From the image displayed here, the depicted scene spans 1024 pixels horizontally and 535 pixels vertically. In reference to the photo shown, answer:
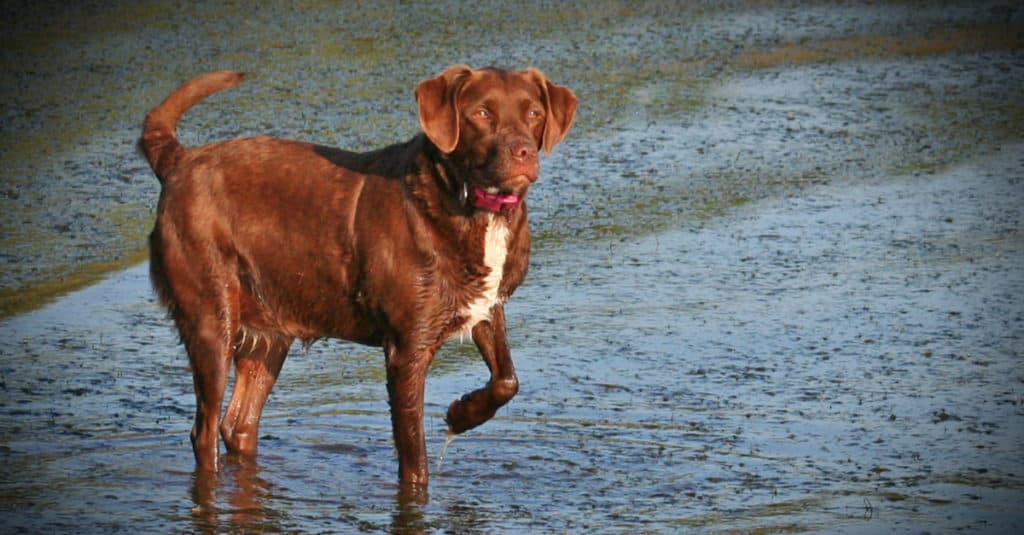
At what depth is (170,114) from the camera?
777 cm

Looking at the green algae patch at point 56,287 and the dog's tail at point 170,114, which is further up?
the dog's tail at point 170,114

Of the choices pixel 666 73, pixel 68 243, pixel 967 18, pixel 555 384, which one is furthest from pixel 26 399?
pixel 967 18

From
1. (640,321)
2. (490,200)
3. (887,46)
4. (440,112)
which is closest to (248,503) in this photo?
(490,200)

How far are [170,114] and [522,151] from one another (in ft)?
6.45

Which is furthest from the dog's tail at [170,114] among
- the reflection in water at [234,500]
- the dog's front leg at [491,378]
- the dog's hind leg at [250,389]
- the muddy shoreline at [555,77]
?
the muddy shoreline at [555,77]

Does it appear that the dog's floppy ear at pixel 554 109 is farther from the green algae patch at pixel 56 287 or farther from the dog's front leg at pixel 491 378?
the green algae patch at pixel 56 287

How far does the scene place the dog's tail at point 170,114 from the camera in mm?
7707

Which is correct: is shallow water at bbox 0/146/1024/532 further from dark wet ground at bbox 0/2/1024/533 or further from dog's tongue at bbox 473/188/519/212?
dog's tongue at bbox 473/188/519/212

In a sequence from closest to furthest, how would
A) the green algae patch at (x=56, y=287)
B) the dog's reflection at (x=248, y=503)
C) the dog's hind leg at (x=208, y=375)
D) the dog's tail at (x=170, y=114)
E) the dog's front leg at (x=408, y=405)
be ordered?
the dog's reflection at (x=248, y=503) → the dog's front leg at (x=408, y=405) → the dog's hind leg at (x=208, y=375) → the dog's tail at (x=170, y=114) → the green algae patch at (x=56, y=287)

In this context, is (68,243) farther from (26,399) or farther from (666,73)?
(666,73)

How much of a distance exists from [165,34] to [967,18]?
968cm

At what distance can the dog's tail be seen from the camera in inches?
303

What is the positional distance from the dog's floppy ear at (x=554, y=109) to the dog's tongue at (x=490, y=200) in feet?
1.10

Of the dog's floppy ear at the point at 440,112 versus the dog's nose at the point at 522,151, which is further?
the dog's floppy ear at the point at 440,112
